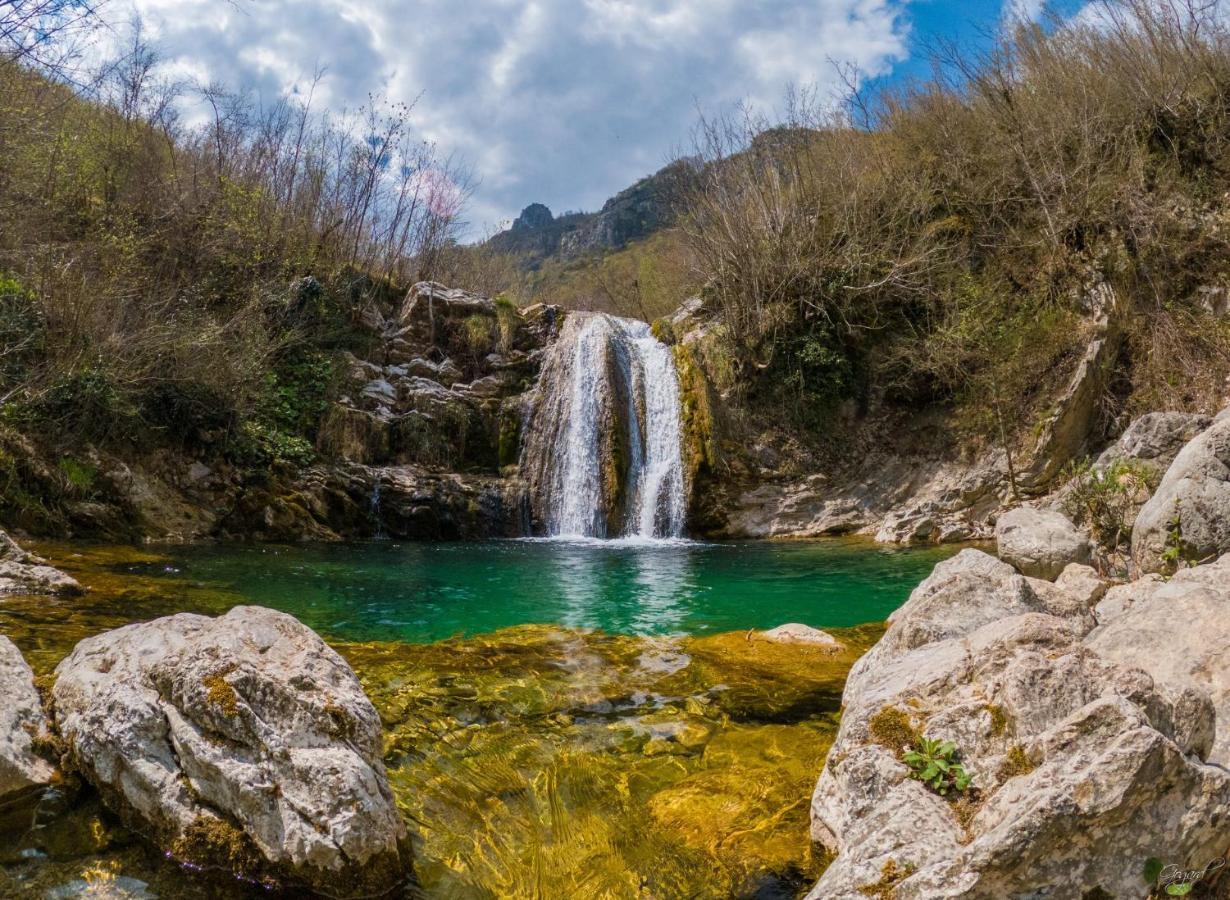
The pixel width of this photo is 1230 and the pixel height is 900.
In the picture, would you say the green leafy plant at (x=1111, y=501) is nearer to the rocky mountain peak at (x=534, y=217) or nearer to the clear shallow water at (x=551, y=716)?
the clear shallow water at (x=551, y=716)

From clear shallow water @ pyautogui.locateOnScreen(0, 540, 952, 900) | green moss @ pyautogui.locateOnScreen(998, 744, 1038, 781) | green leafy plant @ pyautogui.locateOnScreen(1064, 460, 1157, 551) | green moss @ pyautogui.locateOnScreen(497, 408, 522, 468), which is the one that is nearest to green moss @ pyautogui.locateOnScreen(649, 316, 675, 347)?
green moss @ pyautogui.locateOnScreen(497, 408, 522, 468)

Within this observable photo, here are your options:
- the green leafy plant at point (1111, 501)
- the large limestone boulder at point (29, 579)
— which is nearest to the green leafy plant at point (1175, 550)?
the green leafy plant at point (1111, 501)

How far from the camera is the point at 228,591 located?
853cm

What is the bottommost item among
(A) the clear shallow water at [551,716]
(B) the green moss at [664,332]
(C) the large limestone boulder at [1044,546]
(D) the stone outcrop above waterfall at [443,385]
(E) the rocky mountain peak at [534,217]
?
(A) the clear shallow water at [551,716]

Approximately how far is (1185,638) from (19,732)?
546 cm

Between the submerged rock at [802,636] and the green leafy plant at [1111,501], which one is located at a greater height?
the green leafy plant at [1111,501]

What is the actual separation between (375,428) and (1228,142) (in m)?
21.7

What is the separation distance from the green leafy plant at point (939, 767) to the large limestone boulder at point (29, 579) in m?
8.00

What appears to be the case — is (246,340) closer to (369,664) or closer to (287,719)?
(369,664)

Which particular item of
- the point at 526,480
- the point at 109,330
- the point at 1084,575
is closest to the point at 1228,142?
the point at 1084,575

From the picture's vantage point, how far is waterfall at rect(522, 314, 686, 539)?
17172mm

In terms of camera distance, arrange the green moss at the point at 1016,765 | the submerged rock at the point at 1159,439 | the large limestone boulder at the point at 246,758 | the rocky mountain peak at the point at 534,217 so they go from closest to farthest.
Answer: the green moss at the point at 1016,765
the large limestone boulder at the point at 246,758
the submerged rock at the point at 1159,439
the rocky mountain peak at the point at 534,217

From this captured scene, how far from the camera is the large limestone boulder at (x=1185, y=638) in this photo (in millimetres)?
3006

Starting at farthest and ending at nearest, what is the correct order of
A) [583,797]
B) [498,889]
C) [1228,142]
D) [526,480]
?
[526,480]
[1228,142]
[583,797]
[498,889]
